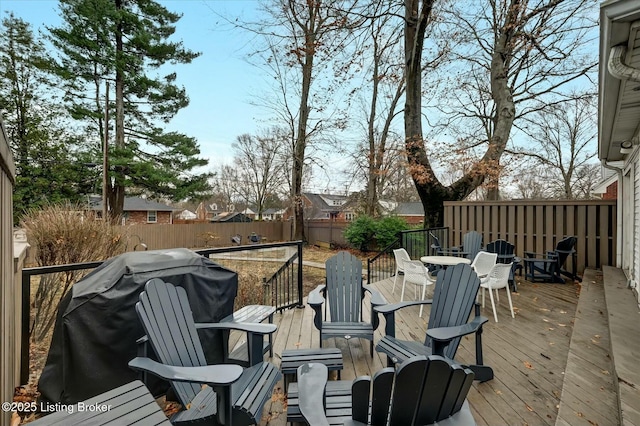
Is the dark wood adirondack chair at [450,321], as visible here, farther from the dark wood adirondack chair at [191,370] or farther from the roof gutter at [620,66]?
the roof gutter at [620,66]

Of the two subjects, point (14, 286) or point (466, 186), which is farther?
point (466, 186)

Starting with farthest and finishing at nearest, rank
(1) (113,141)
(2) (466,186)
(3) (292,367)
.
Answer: (1) (113,141)
(2) (466,186)
(3) (292,367)

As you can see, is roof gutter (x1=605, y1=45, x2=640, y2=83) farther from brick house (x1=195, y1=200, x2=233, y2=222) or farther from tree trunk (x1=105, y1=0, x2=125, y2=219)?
brick house (x1=195, y1=200, x2=233, y2=222)

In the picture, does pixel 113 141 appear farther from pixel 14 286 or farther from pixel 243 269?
pixel 14 286

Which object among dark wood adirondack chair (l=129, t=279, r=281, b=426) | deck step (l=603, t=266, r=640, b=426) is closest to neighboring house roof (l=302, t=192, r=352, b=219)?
deck step (l=603, t=266, r=640, b=426)

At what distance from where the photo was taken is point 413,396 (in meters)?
1.17

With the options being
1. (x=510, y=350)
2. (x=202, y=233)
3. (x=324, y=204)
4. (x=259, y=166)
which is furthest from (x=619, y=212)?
(x=324, y=204)

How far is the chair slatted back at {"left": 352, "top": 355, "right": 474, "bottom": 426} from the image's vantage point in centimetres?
115

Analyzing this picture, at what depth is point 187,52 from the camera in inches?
571

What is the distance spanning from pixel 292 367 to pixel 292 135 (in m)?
15.0

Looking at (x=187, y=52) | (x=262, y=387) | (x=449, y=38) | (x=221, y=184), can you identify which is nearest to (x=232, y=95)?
(x=187, y=52)

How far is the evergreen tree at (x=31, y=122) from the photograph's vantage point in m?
12.4

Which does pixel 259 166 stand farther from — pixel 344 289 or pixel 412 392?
pixel 412 392

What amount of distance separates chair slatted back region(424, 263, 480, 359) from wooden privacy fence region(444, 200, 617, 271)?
569 cm
